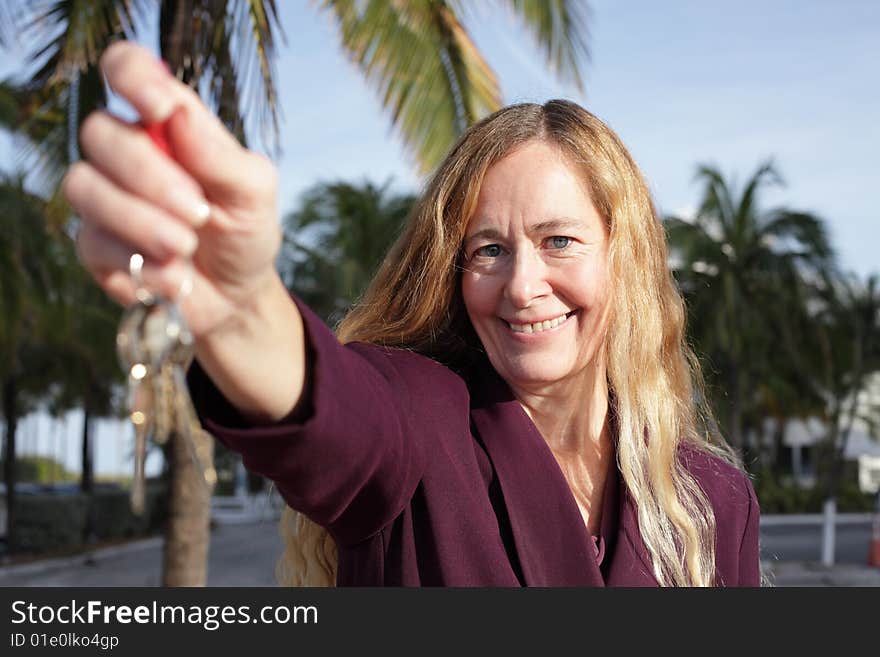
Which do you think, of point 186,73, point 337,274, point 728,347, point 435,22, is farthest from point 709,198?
point 186,73

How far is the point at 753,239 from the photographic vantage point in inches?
742

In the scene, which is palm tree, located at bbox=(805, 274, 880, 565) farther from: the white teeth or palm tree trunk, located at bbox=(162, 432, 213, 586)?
the white teeth

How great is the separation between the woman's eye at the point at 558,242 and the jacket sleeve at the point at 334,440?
402mm

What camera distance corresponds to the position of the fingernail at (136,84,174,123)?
861 millimetres

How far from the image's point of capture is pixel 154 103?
864 millimetres

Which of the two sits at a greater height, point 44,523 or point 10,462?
point 10,462

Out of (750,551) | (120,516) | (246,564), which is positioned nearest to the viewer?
(750,551)

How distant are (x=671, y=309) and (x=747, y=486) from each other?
0.38 meters

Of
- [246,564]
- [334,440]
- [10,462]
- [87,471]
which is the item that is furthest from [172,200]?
[87,471]

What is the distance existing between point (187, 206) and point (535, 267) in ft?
3.27

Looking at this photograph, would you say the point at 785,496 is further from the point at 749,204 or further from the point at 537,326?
the point at 537,326

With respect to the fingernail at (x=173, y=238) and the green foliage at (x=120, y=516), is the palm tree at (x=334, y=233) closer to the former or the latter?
the green foliage at (x=120, y=516)

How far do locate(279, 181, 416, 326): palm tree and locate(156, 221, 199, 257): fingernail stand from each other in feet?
55.2

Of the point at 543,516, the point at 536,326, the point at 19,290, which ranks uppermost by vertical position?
the point at 19,290
